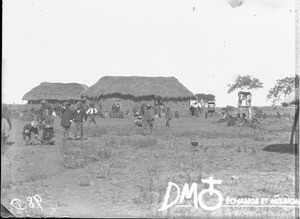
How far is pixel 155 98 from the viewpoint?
2605 cm

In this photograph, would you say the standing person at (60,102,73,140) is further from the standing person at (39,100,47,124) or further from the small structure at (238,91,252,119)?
the small structure at (238,91,252,119)

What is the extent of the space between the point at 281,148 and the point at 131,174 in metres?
5.14

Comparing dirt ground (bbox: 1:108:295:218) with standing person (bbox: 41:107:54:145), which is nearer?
dirt ground (bbox: 1:108:295:218)

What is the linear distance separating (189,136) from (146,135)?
5.40 ft

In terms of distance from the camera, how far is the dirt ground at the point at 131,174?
5.70 metres

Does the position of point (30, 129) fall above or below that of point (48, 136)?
above

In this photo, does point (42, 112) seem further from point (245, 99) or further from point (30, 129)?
point (245, 99)

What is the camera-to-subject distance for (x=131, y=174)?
7781mm

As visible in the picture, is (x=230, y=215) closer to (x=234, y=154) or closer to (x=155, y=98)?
(x=234, y=154)

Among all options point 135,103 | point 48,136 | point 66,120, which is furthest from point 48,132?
point 135,103

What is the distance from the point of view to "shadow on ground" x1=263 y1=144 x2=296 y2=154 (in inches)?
414

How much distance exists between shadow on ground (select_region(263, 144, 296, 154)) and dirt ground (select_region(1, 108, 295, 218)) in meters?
0.03

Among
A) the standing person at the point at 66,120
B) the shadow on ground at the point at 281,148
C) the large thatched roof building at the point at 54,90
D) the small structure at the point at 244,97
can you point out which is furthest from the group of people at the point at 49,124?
the shadow on ground at the point at 281,148
